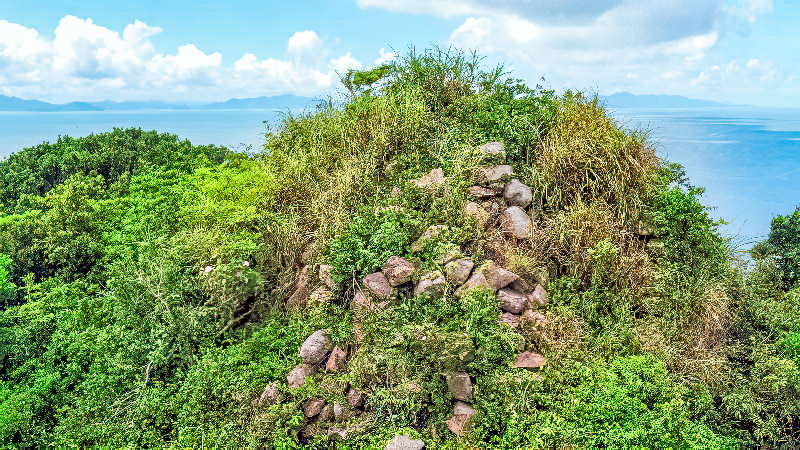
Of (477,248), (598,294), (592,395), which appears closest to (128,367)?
(477,248)

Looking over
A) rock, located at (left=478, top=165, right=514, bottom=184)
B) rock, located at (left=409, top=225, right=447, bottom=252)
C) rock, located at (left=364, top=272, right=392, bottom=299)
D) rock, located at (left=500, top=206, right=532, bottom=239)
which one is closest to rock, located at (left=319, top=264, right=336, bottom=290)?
rock, located at (left=364, top=272, right=392, bottom=299)

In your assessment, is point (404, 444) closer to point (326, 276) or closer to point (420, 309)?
point (420, 309)

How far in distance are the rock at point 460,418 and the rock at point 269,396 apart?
173 centimetres

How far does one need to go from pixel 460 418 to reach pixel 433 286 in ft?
4.10

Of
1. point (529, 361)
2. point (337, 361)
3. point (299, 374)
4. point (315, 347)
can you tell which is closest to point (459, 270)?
point (529, 361)

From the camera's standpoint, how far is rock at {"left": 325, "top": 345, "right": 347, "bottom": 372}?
14.4 ft

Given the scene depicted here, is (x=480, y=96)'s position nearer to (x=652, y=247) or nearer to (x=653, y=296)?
(x=652, y=247)

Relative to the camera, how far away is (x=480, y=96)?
757cm

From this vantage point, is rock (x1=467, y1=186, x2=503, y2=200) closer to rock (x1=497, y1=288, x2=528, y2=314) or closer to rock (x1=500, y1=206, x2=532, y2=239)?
rock (x1=500, y1=206, x2=532, y2=239)

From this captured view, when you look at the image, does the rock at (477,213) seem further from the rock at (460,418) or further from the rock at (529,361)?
the rock at (460,418)

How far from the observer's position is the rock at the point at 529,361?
4160 millimetres

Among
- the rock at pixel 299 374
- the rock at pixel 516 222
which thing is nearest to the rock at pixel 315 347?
the rock at pixel 299 374

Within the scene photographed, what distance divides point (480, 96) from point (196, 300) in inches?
214

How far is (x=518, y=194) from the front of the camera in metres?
5.64
